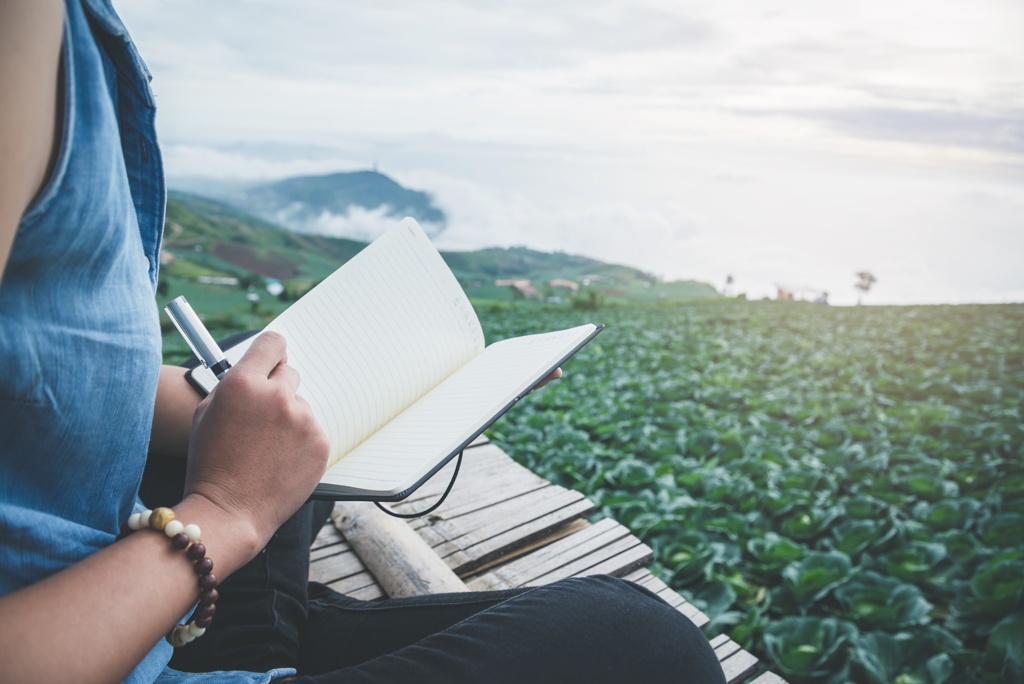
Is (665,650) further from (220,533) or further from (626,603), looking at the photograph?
(220,533)

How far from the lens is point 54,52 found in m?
0.37

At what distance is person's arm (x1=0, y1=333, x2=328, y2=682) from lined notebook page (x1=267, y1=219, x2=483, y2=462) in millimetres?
144

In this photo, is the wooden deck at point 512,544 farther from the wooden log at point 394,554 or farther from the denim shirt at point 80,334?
the denim shirt at point 80,334

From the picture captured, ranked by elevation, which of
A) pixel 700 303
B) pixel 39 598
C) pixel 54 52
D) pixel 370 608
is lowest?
pixel 700 303

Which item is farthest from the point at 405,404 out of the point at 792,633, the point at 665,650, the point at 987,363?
the point at 987,363

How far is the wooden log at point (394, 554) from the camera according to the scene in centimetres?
106

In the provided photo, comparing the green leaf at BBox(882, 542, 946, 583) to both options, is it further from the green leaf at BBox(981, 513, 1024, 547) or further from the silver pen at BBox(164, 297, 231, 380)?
the silver pen at BBox(164, 297, 231, 380)

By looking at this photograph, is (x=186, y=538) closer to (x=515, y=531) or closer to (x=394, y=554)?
(x=394, y=554)

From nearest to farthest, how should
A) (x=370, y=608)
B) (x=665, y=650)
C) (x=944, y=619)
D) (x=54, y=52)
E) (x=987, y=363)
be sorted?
(x=54, y=52)
(x=665, y=650)
(x=370, y=608)
(x=944, y=619)
(x=987, y=363)

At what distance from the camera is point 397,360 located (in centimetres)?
75

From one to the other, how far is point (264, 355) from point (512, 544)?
0.81 m

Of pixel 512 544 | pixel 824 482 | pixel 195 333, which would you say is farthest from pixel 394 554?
pixel 824 482

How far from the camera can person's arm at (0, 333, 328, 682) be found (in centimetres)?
39

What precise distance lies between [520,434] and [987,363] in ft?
7.80
